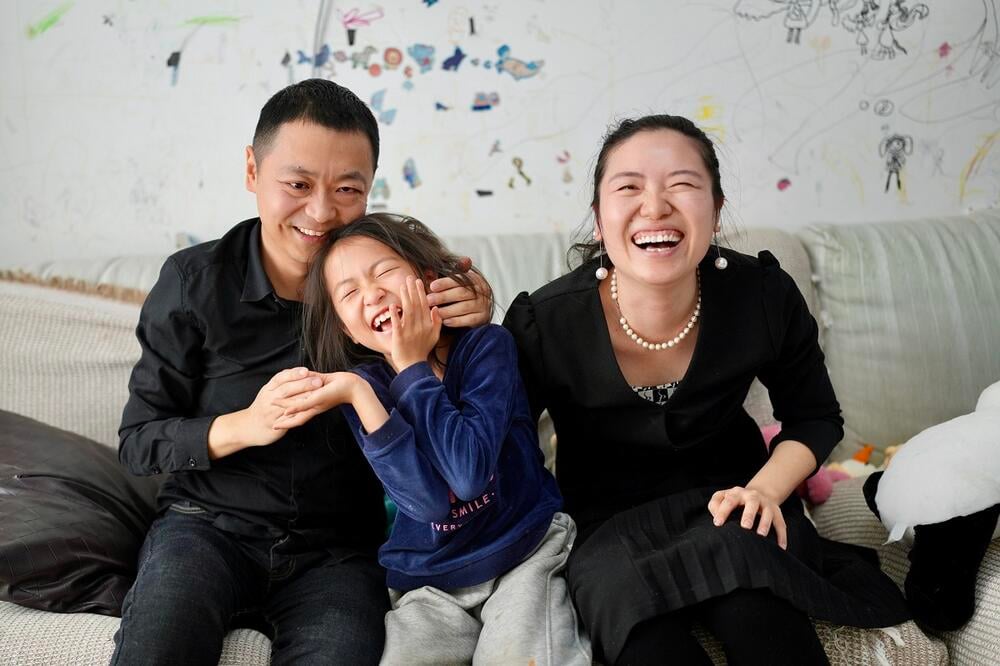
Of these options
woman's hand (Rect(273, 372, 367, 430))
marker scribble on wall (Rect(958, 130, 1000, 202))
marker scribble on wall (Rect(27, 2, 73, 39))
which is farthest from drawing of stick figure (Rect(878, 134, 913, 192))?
marker scribble on wall (Rect(27, 2, 73, 39))

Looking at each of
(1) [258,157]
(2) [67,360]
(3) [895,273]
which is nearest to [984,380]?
(3) [895,273]

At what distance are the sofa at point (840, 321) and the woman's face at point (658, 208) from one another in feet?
2.01

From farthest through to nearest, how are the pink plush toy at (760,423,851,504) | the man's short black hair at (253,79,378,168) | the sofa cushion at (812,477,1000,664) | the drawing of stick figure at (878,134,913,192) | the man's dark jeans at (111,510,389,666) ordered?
1. the drawing of stick figure at (878,134,913,192)
2. the pink plush toy at (760,423,851,504)
3. the man's short black hair at (253,79,378,168)
4. the sofa cushion at (812,477,1000,664)
5. the man's dark jeans at (111,510,389,666)

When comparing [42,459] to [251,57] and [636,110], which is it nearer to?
[251,57]

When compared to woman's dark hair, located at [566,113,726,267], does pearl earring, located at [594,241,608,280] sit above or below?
below

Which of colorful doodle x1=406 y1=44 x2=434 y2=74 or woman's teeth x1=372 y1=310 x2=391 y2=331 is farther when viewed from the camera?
colorful doodle x1=406 y1=44 x2=434 y2=74

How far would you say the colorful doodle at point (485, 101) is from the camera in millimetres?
2244

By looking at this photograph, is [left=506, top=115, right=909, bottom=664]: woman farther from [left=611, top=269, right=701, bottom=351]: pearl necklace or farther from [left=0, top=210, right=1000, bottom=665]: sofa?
[left=0, top=210, right=1000, bottom=665]: sofa

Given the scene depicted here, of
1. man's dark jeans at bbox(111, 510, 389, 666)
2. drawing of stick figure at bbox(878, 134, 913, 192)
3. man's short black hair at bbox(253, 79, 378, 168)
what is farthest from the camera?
drawing of stick figure at bbox(878, 134, 913, 192)

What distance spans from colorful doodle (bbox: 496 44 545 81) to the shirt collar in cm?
94

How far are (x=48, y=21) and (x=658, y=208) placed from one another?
1.49 meters

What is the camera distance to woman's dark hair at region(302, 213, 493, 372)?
4.68 feet

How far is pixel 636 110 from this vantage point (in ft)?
7.49

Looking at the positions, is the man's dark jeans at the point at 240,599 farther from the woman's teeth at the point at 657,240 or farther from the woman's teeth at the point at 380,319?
the woman's teeth at the point at 657,240
